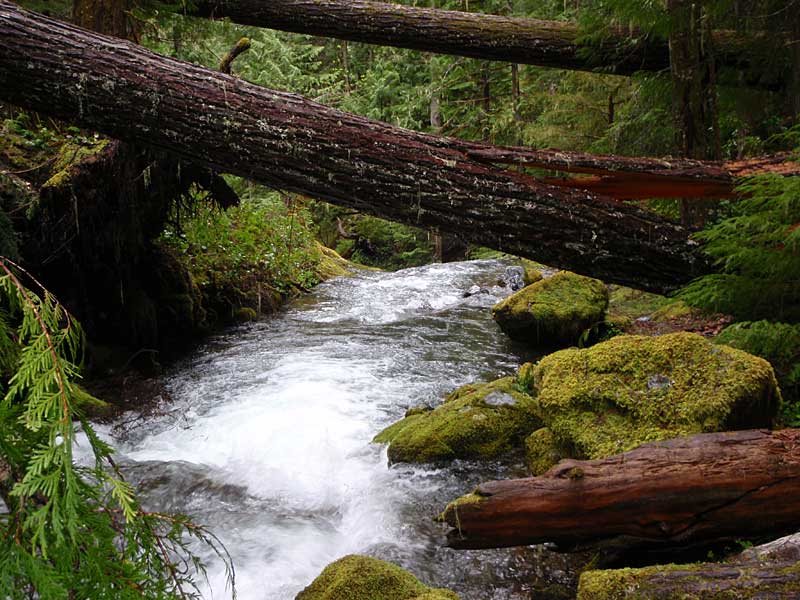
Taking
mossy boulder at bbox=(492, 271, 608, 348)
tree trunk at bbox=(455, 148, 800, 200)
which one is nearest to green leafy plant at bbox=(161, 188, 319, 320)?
mossy boulder at bbox=(492, 271, 608, 348)

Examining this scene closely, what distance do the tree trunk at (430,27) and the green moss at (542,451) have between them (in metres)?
5.27

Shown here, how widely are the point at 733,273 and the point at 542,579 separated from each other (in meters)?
2.70

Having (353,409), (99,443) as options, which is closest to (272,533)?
(353,409)

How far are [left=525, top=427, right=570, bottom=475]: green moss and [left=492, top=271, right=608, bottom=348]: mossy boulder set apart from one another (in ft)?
13.7

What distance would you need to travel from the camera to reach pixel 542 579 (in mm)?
3762

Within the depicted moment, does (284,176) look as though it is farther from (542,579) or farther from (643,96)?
(643,96)

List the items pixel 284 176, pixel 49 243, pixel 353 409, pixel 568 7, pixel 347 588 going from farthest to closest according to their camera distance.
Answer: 1. pixel 568 7
2. pixel 353 409
3. pixel 49 243
4. pixel 284 176
5. pixel 347 588

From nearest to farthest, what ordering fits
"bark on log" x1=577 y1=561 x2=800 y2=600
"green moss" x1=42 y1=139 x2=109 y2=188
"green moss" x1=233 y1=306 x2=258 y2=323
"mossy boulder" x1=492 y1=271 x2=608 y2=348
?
1. "bark on log" x1=577 y1=561 x2=800 y2=600
2. "green moss" x1=42 y1=139 x2=109 y2=188
3. "mossy boulder" x1=492 y1=271 x2=608 y2=348
4. "green moss" x1=233 y1=306 x2=258 y2=323

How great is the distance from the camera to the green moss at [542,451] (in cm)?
468

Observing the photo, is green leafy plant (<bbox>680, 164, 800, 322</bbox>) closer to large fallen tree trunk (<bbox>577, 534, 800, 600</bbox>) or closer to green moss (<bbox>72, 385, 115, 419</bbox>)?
large fallen tree trunk (<bbox>577, 534, 800, 600</bbox>)

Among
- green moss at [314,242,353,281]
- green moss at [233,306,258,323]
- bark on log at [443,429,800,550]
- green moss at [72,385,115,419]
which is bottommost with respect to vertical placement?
green moss at [314,242,353,281]

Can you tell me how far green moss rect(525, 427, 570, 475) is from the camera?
4.68 metres

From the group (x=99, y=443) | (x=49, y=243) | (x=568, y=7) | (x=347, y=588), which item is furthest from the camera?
(x=568, y=7)

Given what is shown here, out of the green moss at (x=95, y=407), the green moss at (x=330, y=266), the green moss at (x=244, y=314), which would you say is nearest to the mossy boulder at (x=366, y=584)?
the green moss at (x=95, y=407)
